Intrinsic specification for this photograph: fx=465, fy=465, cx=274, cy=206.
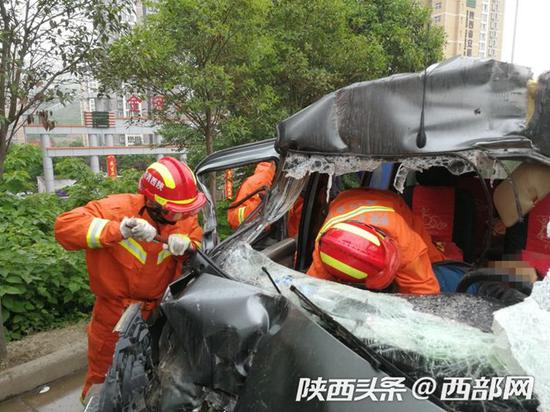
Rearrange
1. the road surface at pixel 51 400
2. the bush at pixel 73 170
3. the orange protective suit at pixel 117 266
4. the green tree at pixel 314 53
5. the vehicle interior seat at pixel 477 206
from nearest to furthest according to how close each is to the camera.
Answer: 1. the orange protective suit at pixel 117 266
2. the vehicle interior seat at pixel 477 206
3. the road surface at pixel 51 400
4. the bush at pixel 73 170
5. the green tree at pixel 314 53

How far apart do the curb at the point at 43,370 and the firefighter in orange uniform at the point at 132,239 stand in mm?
762

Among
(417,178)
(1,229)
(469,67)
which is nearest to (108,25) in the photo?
(1,229)

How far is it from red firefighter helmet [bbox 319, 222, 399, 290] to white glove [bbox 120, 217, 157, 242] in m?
0.93

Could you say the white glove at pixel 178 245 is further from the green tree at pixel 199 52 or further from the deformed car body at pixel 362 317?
the green tree at pixel 199 52

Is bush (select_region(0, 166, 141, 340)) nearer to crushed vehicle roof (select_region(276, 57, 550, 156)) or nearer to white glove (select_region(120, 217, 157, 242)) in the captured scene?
white glove (select_region(120, 217, 157, 242))

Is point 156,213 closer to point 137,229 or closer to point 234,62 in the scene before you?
point 137,229

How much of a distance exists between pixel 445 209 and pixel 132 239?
189 cm

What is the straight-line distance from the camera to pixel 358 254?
1.74 metres

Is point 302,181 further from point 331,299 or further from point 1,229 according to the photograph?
point 1,229

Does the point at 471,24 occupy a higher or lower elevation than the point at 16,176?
higher

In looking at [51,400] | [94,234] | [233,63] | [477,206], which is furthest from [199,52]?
[51,400]

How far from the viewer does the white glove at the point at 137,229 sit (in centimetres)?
230

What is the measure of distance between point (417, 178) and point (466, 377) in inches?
71.0

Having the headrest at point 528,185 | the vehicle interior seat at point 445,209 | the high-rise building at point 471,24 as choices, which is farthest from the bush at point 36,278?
the high-rise building at point 471,24
